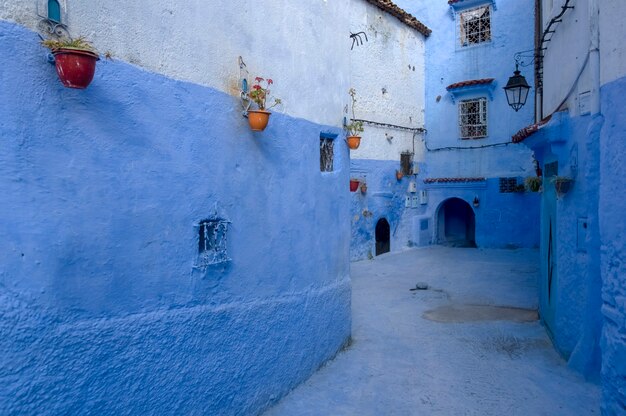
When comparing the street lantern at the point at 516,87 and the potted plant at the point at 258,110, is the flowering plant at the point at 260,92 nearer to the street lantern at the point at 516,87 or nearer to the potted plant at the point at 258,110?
the potted plant at the point at 258,110

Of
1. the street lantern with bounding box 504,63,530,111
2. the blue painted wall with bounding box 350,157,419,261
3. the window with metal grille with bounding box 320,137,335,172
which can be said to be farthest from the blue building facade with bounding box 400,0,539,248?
the window with metal grille with bounding box 320,137,335,172

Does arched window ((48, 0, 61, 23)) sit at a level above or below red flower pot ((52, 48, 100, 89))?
above

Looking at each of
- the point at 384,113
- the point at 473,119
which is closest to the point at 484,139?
the point at 473,119

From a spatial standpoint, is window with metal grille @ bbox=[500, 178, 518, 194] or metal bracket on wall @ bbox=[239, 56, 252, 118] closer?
metal bracket on wall @ bbox=[239, 56, 252, 118]

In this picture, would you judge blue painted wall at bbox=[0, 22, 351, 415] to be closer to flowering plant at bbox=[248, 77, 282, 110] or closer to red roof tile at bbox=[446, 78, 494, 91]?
flowering plant at bbox=[248, 77, 282, 110]

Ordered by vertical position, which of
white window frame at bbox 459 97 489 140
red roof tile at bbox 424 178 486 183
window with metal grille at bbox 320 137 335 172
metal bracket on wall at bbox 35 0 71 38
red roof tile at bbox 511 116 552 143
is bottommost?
red roof tile at bbox 424 178 486 183

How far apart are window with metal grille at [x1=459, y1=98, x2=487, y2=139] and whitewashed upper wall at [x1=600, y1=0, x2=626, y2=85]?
42.6 ft

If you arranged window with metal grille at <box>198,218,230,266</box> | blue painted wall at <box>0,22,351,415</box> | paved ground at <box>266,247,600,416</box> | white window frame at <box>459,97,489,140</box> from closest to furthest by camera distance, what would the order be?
blue painted wall at <box>0,22,351,415</box> → window with metal grille at <box>198,218,230,266</box> → paved ground at <box>266,247,600,416</box> → white window frame at <box>459,97,489,140</box>

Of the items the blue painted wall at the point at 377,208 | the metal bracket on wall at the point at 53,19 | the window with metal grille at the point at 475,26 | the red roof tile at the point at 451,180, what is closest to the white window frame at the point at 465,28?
the window with metal grille at the point at 475,26

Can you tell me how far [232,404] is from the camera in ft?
14.2

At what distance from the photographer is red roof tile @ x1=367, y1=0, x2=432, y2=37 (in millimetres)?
14704

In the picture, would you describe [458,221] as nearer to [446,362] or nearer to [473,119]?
[473,119]

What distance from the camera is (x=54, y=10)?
2.81 m

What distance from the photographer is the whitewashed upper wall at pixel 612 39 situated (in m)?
3.39
